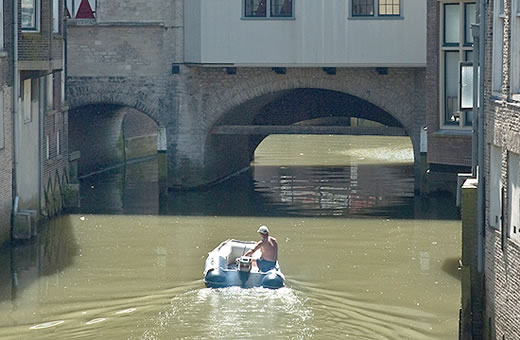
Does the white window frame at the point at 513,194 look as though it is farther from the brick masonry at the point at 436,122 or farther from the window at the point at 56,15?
the window at the point at 56,15

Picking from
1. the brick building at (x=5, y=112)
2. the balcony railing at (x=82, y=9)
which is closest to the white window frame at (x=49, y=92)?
the brick building at (x=5, y=112)

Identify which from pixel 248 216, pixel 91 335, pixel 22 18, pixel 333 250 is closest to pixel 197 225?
pixel 248 216

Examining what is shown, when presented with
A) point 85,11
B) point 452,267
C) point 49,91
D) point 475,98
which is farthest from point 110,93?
point 475,98

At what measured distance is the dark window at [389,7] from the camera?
115 feet

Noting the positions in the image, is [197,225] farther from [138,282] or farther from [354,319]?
[354,319]

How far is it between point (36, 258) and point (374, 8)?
13487 mm

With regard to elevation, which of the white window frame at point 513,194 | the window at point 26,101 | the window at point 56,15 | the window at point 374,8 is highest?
the window at point 374,8

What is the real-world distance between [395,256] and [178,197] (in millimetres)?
10910

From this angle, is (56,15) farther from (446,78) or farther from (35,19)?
(446,78)

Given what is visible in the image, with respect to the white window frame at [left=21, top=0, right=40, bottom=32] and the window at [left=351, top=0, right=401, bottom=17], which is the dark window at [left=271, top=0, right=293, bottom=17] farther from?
the white window frame at [left=21, top=0, right=40, bottom=32]

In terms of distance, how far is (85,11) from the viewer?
37.1m

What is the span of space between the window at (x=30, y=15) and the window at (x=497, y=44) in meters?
14.3

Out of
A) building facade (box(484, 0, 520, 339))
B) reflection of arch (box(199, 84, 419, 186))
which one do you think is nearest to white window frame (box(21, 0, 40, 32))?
reflection of arch (box(199, 84, 419, 186))

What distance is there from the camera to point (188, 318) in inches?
820
